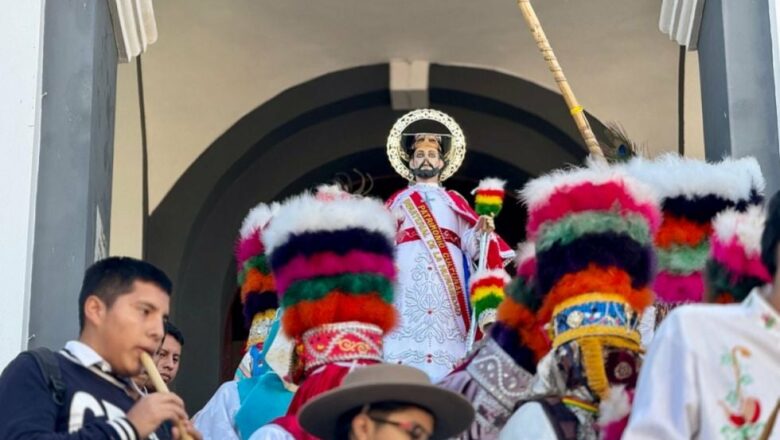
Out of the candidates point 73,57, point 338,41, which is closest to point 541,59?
point 338,41

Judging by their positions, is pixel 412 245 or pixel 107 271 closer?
pixel 107 271

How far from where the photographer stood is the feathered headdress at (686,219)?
5.93 metres

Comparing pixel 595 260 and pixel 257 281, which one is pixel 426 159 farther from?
pixel 595 260

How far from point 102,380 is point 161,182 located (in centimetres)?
604

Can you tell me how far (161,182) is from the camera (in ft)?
36.4

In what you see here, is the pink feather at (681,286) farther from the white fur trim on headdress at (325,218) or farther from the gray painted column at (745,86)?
the gray painted column at (745,86)

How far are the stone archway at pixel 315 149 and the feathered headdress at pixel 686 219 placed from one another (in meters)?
5.16

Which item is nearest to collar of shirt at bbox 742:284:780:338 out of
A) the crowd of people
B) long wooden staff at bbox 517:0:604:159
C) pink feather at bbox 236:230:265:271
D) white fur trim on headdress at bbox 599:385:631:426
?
the crowd of people

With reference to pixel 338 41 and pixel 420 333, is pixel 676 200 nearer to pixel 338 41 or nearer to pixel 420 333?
pixel 420 333

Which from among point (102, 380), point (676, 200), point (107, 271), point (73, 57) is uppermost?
point (73, 57)

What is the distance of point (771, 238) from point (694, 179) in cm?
157

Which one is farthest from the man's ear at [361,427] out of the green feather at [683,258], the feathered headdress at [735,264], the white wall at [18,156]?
the white wall at [18,156]

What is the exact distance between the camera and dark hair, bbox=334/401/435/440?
472 centimetres

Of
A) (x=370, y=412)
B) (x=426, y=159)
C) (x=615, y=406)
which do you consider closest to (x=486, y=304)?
(x=426, y=159)
